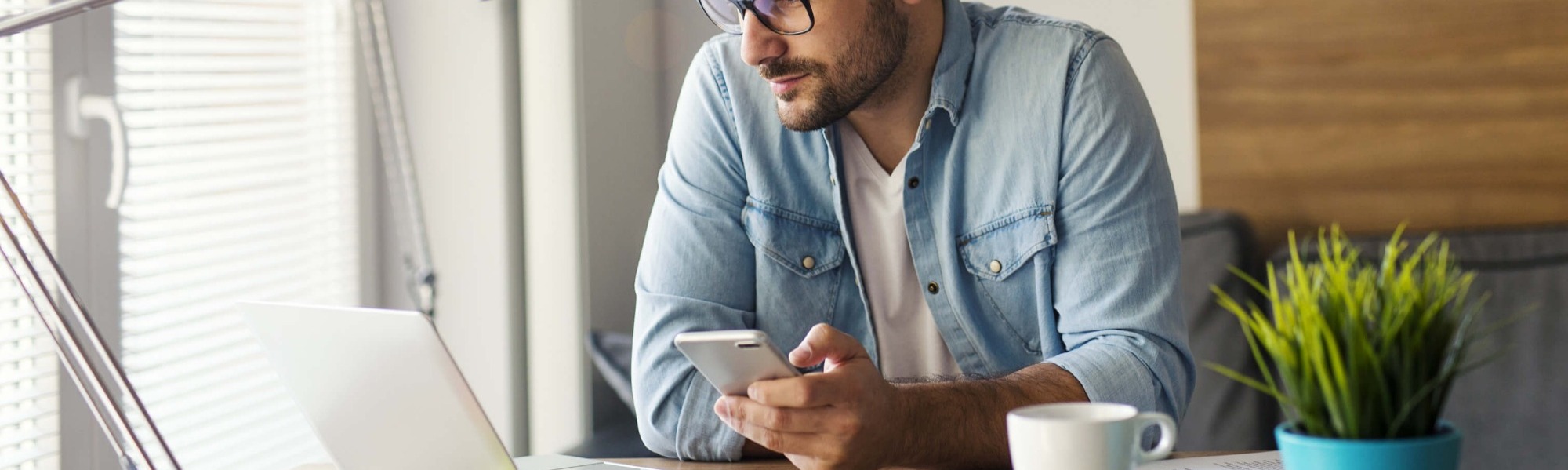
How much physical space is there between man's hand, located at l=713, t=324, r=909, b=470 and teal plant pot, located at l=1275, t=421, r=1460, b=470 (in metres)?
0.47

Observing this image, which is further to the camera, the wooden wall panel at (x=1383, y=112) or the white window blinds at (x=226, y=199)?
the wooden wall panel at (x=1383, y=112)

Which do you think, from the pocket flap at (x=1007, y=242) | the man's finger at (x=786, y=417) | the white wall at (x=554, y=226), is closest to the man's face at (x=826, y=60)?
the pocket flap at (x=1007, y=242)

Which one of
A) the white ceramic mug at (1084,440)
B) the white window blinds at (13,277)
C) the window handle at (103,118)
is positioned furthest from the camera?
the window handle at (103,118)

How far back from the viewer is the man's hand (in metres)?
1.06

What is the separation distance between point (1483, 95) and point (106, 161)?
7.27ft

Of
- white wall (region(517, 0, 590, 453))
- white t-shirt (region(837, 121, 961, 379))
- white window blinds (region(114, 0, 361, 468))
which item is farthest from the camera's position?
white wall (region(517, 0, 590, 453))

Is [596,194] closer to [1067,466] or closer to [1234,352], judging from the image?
[1234,352]

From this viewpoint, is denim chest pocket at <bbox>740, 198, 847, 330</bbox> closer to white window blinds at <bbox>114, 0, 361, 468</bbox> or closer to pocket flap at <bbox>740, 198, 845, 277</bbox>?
pocket flap at <bbox>740, 198, 845, 277</bbox>

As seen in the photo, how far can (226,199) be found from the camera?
217 centimetres

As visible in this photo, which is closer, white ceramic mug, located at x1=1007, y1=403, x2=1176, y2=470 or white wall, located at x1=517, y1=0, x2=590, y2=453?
white ceramic mug, located at x1=1007, y1=403, x2=1176, y2=470

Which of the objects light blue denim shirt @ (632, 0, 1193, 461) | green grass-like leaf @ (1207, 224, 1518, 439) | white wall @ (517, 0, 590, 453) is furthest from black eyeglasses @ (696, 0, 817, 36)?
white wall @ (517, 0, 590, 453)

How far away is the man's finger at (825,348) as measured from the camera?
113 cm

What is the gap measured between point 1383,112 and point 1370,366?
72.7 inches

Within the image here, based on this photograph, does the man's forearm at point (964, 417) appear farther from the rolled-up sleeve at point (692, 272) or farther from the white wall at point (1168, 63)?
the white wall at point (1168, 63)
